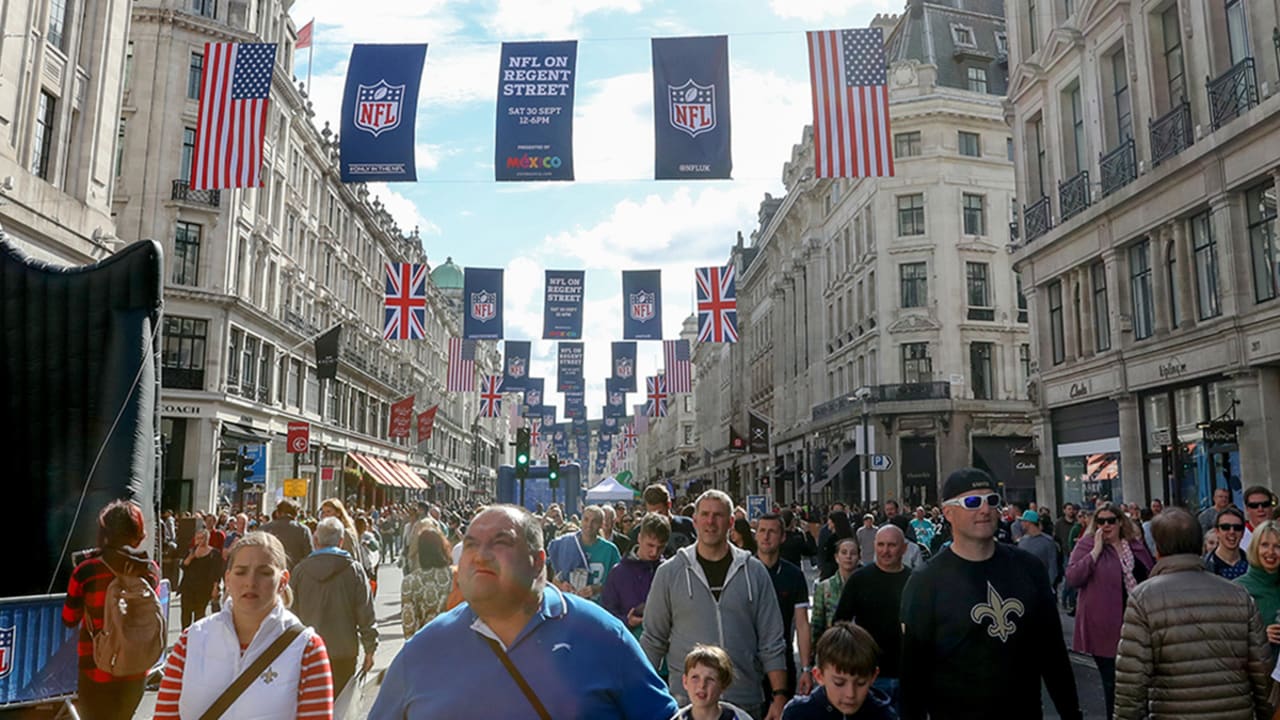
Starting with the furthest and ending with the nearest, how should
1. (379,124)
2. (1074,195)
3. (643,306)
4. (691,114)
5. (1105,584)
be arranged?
(643,306)
(1074,195)
(379,124)
(691,114)
(1105,584)

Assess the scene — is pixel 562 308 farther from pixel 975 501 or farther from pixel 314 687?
pixel 314 687

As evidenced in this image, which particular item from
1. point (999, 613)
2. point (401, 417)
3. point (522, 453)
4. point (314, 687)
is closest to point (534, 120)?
point (522, 453)

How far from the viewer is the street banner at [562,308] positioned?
29.2 metres

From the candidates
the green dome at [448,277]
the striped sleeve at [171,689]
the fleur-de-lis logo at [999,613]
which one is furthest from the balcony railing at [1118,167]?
the green dome at [448,277]

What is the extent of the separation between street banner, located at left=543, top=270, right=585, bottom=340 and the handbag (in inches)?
992

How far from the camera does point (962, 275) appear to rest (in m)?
42.4

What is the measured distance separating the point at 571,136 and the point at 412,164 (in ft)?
8.77

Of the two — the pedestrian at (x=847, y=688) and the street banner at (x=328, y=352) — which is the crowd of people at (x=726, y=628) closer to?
the pedestrian at (x=847, y=688)

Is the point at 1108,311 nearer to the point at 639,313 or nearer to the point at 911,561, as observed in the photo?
the point at 639,313

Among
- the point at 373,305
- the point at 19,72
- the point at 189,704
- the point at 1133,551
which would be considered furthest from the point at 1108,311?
the point at 373,305

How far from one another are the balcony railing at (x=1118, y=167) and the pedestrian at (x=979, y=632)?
1917 centimetres

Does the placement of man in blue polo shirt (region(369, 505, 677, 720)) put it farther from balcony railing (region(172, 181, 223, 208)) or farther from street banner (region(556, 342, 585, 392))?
street banner (region(556, 342, 585, 392))

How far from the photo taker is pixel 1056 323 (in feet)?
84.6

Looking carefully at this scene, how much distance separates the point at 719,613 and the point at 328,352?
27.6 metres
